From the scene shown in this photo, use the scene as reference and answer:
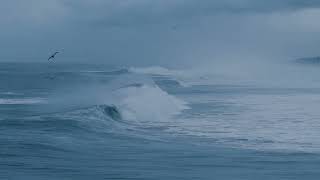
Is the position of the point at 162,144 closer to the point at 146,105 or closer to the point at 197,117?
the point at 197,117

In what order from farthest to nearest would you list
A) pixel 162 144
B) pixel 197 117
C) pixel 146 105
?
pixel 146 105
pixel 197 117
pixel 162 144

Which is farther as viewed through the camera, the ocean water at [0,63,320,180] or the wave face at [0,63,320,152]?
the wave face at [0,63,320,152]

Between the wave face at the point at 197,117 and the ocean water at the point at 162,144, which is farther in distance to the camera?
the wave face at the point at 197,117

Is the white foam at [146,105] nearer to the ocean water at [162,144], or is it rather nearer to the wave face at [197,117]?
the wave face at [197,117]

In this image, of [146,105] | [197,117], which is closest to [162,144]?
[197,117]

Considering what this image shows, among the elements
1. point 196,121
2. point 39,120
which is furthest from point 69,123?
point 196,121

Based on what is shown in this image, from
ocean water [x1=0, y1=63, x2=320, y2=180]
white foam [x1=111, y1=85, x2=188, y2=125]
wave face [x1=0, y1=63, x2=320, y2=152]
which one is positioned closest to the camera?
ocean water [x1=0, y1=63, x2=320, y2=180]

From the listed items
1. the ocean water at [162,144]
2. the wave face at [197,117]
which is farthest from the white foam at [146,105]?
the ocean water at [162,144]

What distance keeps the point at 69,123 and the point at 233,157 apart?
378 inches

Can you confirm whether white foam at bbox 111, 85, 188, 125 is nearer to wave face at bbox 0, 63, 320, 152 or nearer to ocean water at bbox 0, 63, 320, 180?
wave face at bbox 0, 63, 320, 152

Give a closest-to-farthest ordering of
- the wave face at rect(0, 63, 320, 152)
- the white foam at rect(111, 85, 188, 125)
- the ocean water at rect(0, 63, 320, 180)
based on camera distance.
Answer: the ocean water at rect(0, 63, 320, 180)
the wave face at rect(0, 63, 320, 152)
the white foam at rect(111, 85, 188, 125)

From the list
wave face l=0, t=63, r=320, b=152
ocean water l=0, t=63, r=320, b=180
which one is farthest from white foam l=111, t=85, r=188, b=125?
ocean water l=0, t=63, r=320, b=180

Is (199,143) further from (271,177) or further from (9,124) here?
(9,124)

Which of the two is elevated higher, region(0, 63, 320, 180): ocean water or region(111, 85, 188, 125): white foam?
region(111, 85, 188, 125): white foam
